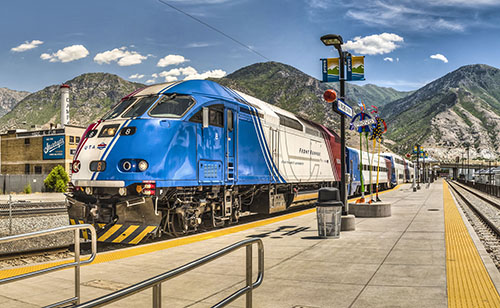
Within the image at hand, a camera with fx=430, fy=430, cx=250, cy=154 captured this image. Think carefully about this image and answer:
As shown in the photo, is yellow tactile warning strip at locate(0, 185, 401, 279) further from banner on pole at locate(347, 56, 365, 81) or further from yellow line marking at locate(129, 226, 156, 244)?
banner on pole at locate(347, 56, 365, 81)

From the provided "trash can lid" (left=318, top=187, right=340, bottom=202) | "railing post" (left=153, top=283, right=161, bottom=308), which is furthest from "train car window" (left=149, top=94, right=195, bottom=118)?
"railing post" (left=153, top=283, right=161, bottom=308)

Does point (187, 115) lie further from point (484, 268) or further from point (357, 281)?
point (484, 268)

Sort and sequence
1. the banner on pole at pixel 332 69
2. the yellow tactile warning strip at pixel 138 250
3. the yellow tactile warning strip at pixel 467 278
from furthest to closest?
the banner on pole at pixel 332 69
the yellow tactile warning strip at pixel 138 250
the yellow tactile warning strip at pixel 467 278

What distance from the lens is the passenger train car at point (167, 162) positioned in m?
9.85

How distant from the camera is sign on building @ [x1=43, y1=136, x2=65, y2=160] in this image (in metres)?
68.1

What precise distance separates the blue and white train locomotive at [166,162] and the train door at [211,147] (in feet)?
0.09

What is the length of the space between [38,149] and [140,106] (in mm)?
67975

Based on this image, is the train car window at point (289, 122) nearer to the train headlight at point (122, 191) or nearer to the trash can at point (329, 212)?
the trash can at point (329, 212)

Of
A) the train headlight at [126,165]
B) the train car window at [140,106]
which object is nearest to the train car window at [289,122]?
the train car window at [140,106]

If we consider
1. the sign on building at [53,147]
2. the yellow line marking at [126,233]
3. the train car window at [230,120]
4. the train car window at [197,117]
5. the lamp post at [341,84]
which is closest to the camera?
the yellow line marking at [126,233]

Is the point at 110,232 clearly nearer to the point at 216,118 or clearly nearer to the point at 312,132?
the point at 216,118

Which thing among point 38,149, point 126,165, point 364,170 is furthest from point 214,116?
point 38,149

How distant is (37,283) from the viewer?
6.71 metres

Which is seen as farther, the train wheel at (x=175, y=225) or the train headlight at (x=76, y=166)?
the train wheel at (x=175, y=225)
